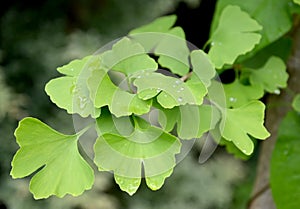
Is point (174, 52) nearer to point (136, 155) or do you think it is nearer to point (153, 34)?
point (153, 34)

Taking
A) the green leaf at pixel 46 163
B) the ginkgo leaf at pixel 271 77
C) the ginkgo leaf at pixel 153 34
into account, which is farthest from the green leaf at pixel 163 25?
the green leaf at pixel 46 163

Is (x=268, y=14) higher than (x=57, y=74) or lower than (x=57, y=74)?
higher

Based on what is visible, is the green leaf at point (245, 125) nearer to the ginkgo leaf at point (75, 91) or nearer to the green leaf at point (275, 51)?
the ginkgo leaf at point (75, 91)

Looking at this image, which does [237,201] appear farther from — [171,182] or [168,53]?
[168,53]

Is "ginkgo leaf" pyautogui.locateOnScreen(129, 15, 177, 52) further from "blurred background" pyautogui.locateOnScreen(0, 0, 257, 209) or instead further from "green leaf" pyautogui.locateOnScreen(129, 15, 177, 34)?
"blurred background" pyautogui.locateOnScreen(0, 0, 257, 209)

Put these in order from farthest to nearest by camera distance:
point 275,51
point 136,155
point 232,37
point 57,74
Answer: point 57,74, point 275,51, point 232,37, point 136,155

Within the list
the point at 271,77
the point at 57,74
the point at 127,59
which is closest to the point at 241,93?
the point at 271,77

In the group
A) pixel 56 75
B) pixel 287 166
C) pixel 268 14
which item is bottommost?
pixel 56 75
